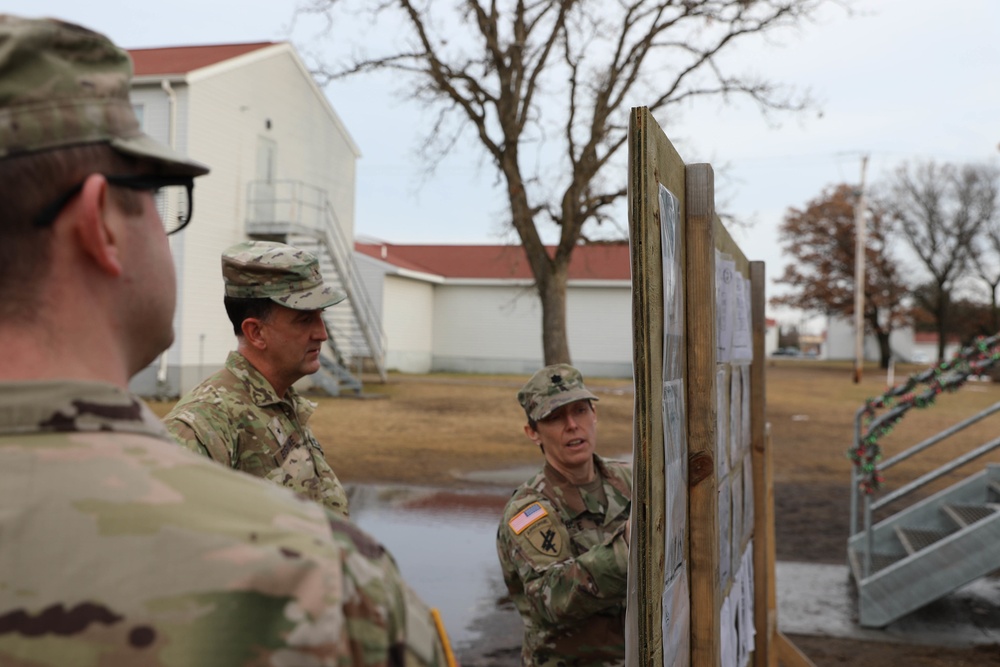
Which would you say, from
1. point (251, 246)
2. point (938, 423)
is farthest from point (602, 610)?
point (938, 423)

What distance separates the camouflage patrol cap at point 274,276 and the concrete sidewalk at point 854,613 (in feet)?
15.2

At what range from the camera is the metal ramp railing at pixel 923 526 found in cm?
607

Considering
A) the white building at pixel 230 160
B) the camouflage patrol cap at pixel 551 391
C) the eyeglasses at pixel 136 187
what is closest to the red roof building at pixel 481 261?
the white building at pixel 230 160

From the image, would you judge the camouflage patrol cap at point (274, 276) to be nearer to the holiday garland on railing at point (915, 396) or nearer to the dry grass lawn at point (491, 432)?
the holiday garland on railing at point (915, 396)

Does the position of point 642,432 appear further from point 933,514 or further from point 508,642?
point 933,514

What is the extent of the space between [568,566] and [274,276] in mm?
1331

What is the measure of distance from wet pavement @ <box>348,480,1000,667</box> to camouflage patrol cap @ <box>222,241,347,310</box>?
11.0ft

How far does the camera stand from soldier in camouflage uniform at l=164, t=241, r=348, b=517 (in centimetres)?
283

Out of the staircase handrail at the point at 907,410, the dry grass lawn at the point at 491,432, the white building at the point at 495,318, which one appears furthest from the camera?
the white building at the point at 495,318

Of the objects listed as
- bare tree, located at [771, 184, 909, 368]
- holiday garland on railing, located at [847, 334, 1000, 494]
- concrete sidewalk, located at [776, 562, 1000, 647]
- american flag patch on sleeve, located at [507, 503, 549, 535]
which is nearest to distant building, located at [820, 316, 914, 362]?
bare tree, located at [771, 184, 909, 368]

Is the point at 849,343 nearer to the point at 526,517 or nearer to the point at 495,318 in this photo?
the point at 495,318

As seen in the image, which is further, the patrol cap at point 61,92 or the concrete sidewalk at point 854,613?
the concrete sidewalk at point 854,613

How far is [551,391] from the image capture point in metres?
3.32

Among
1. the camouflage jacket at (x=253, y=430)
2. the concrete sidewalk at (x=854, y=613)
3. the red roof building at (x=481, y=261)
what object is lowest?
the concrete sidewalk at (x=854, y=613)
